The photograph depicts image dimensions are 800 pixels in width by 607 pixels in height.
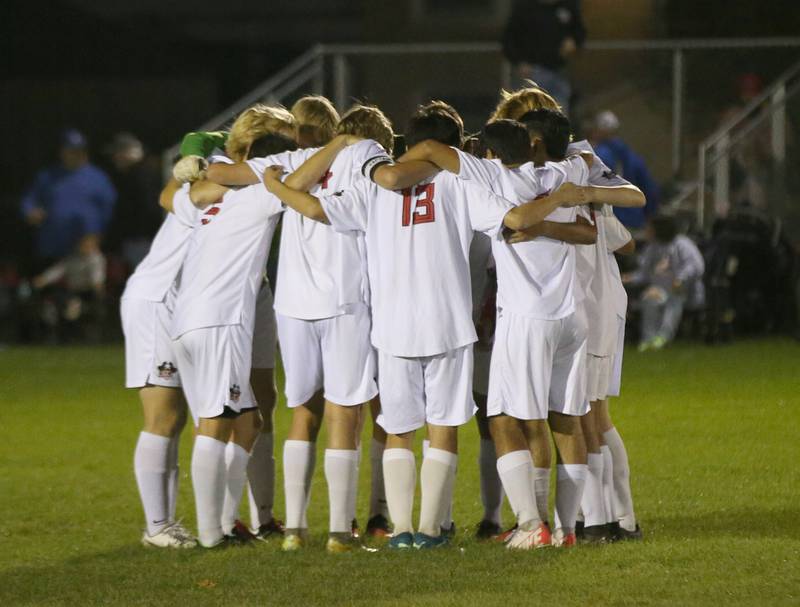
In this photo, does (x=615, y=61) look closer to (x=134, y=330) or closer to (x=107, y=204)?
(x=107, y=204)

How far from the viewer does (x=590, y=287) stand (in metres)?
7.09

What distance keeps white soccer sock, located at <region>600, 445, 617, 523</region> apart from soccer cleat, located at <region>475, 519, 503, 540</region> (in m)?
0.53

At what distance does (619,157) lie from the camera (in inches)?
623

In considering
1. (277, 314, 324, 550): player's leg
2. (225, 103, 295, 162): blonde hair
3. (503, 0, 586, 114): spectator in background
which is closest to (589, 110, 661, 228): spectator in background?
(503, 0, 586, 114): spectator in background

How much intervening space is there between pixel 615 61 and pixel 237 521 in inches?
441

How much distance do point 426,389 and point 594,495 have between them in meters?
0.88

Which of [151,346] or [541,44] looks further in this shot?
[541,44]

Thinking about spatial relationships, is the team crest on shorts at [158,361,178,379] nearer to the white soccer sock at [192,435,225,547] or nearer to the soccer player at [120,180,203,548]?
the soccer player at [120,180,203,548]

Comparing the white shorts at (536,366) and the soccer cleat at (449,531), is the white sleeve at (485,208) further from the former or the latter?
the soccer cleat at (449,531)

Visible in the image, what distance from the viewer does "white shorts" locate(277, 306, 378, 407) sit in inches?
274

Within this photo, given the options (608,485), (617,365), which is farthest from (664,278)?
(608,485)

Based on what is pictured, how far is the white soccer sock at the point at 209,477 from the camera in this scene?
7012 mm

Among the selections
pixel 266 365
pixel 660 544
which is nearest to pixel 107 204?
pixel 266 365

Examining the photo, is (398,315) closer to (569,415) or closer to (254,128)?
(569,415)
